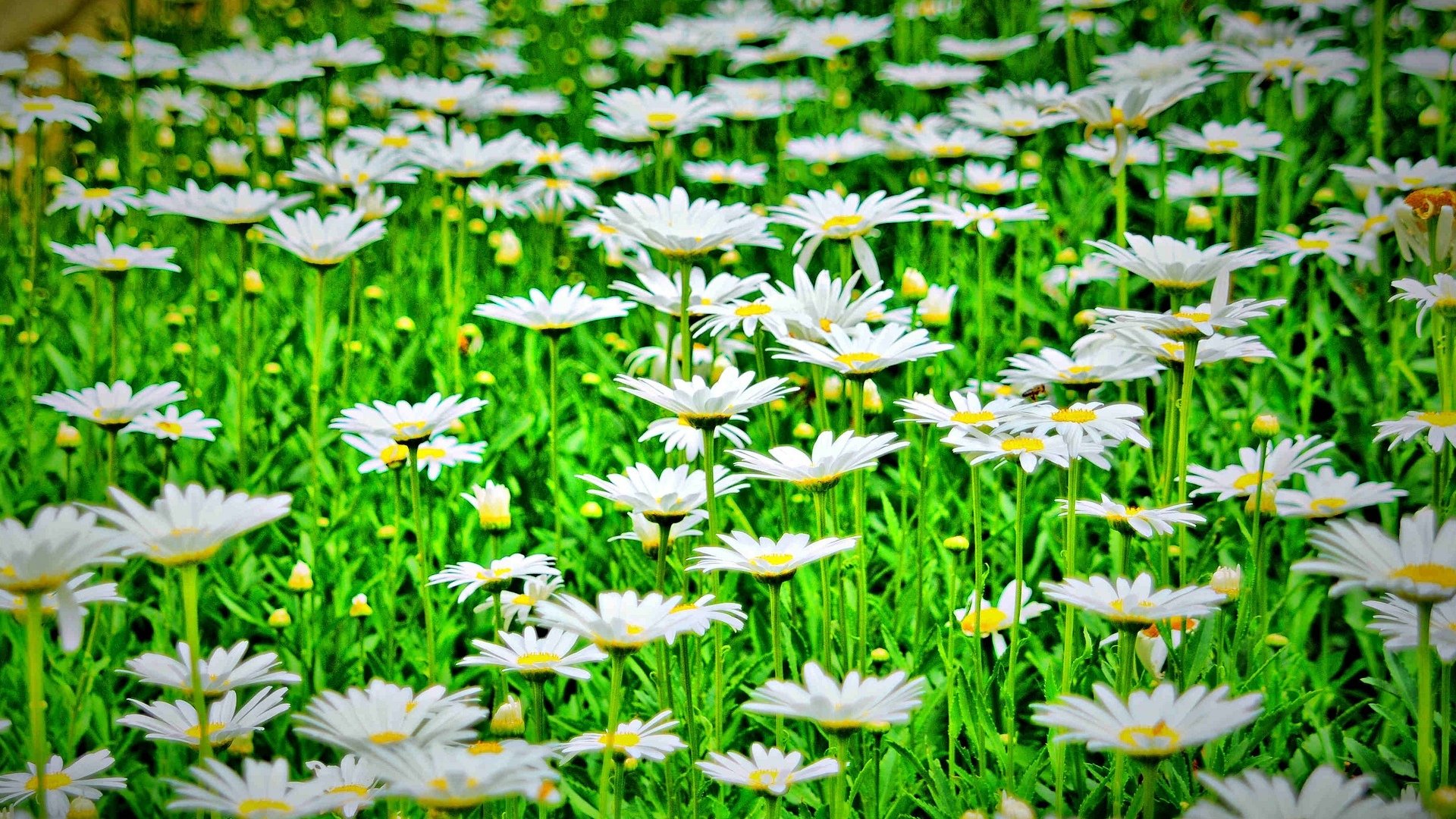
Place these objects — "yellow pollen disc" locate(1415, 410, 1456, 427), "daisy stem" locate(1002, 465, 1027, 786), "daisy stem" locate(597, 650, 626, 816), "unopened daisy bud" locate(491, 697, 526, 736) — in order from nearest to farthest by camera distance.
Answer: "daisy stem" locate(597, 650, 626, 816) < "unopened daisy bud" locate(491, 697, 526, 736) < "daisy stem" locate(1002, 465, 1027, 786) < "yellow pollen disc" locate(1415, 410, 1456, 427)

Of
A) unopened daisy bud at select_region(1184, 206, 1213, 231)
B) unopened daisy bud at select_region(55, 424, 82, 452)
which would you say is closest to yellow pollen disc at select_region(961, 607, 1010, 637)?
unopened daisy bud at select_region(1184, 206, 1213, 231)

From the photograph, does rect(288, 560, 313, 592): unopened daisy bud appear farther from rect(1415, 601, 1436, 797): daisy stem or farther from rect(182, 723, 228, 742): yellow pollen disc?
rect(1415, 601, 1436, 797): daisy stem

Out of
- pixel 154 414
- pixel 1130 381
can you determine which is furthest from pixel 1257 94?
pixel 154 414

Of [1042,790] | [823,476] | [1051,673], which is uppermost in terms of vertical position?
[823,476]

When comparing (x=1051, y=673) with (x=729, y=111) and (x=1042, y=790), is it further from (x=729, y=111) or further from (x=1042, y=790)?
(x=729, y=111)

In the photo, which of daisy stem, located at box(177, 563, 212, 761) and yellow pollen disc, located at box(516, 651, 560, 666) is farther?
yellow pollen disc, located at box(516, 651, 560, 666)

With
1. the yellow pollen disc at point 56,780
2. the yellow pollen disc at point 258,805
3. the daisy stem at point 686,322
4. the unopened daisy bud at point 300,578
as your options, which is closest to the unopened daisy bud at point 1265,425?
the daisy stem at point 686,322

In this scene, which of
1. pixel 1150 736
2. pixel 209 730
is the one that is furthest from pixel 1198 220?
pixel 209 730

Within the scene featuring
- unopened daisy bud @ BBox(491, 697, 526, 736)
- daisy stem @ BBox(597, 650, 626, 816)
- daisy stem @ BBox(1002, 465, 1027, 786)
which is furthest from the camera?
daisy stem @ BBox(1002, 465, 1027, 786)

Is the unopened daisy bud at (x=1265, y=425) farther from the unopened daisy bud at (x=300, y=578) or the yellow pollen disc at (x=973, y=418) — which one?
the unopened daisy bud at (x=300, y=578)
